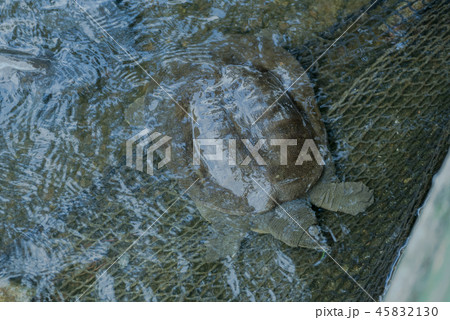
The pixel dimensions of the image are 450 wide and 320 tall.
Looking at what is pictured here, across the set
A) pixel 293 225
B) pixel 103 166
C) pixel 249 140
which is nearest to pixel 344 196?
pixel 293 225

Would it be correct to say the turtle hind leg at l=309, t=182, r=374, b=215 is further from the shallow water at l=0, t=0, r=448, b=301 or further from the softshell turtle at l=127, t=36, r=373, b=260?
the shallow water at l=0, t=0, r=448, b=301

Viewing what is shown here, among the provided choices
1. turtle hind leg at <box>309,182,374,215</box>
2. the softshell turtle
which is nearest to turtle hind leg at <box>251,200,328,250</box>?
the softshell turtle

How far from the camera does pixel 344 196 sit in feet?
7.86

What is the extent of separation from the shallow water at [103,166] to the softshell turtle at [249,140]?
153mm

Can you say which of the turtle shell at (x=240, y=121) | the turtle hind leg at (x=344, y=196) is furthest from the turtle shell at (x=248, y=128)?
the turtle hind leg at (x=344, y=196)

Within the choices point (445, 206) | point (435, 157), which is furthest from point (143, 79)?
point (445, 206)

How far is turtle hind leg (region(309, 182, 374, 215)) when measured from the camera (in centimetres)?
241

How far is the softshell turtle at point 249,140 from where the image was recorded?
224 cm

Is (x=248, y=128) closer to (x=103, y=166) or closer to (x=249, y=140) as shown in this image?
(x=249, y=140)

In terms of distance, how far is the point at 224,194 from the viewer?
2307mm

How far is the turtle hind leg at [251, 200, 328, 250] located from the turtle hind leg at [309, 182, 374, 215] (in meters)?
0.13

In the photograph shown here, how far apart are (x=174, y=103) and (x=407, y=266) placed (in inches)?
79.1

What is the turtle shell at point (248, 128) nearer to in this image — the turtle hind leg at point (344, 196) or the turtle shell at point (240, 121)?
the turtle shell at point (240, 121)

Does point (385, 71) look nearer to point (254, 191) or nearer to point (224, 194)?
point (254, 191)
